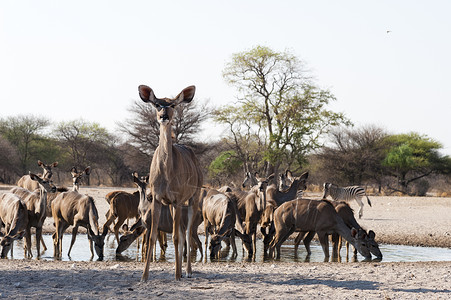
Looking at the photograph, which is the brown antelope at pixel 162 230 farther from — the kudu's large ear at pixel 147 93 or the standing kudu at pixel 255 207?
the kudu's large ear at pixel 147 93

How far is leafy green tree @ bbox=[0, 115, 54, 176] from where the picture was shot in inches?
2082

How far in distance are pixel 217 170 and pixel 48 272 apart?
124 ft

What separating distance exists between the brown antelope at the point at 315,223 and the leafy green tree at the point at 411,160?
103 ft

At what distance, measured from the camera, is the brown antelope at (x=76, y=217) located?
12.0 meters

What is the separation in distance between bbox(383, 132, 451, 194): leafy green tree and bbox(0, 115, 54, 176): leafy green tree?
29.5 m

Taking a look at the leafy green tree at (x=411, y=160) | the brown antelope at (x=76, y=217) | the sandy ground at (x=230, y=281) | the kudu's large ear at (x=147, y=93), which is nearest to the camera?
the sandy ground at (x=230, y=281)

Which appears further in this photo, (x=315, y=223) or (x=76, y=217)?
(x=76, y=217)

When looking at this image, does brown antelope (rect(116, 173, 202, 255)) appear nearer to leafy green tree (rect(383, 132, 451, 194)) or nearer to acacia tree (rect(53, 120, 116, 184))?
leafy green tree (rect(383, 132, 451, 194))

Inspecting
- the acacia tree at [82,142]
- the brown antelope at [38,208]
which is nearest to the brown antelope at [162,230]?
the brown antelope at [38,208]

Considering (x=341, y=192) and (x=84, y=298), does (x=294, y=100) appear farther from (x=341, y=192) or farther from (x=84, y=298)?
(x=84, y=298)

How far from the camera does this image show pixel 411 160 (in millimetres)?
44500

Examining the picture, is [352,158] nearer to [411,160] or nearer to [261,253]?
[411,160]

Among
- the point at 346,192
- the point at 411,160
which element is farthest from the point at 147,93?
the point at 411,160

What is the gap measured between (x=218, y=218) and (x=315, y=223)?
2.08 meters
